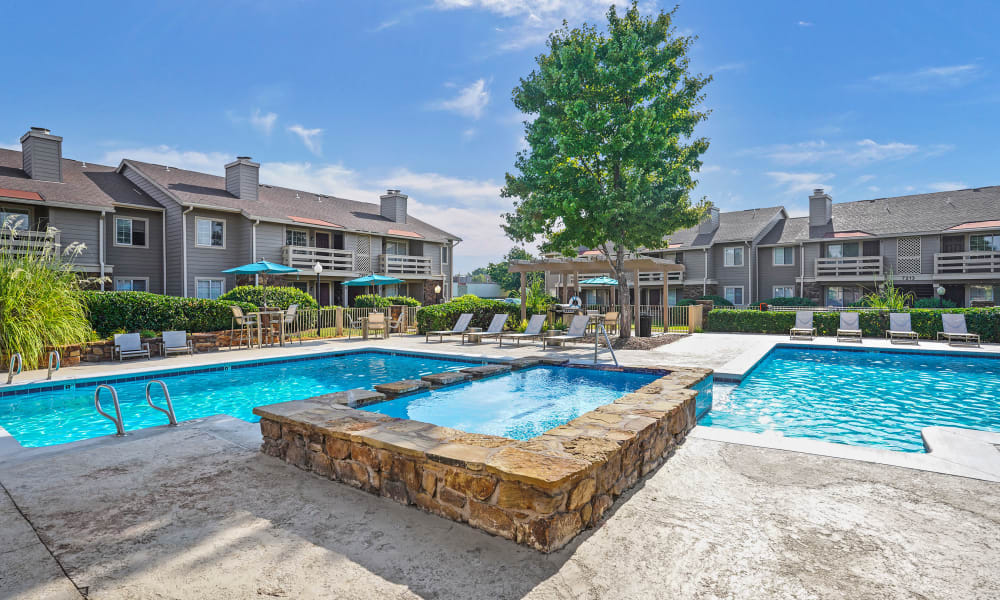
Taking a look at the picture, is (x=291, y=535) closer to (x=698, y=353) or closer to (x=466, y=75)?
(x=698, y=353)

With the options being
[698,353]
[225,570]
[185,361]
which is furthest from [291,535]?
[698,353]

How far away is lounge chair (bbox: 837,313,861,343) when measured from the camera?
52.9 feet

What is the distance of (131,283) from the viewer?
1902 centimetres

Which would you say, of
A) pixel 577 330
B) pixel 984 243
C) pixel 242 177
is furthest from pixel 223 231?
pixel 984 243

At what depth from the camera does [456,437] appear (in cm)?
336

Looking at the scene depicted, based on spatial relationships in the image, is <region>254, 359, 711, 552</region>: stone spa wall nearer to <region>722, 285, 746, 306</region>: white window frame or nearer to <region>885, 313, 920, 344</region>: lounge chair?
<region>885, 313, 920, 344</region>: lounge chair

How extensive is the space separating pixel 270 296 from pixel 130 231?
26.8 ft

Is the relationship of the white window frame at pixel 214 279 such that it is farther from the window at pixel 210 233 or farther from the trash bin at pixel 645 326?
the trash bin at pixel 645 326

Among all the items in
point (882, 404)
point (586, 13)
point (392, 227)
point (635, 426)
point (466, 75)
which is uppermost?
point (586, 13)

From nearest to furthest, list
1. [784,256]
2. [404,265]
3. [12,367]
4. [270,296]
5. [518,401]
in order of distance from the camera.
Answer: [518,401] → [12,367] → [270,296] → [404,265] → [784,256]

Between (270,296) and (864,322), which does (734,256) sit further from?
(270,296)

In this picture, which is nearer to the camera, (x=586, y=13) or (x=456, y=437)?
(x=456, y=437)

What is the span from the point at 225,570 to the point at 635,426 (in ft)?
9.02

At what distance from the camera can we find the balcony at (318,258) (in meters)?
21.7
